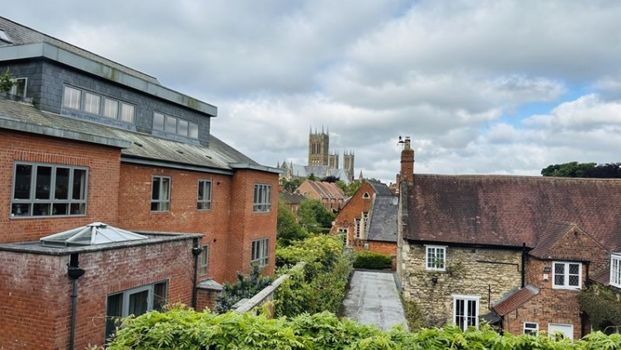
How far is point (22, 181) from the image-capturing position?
9.72 meters

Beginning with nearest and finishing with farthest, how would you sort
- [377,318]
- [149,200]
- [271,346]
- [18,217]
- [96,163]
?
[271,346], [18,217], [96,163], [149,200], [377,318]

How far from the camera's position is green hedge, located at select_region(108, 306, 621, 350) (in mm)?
6660

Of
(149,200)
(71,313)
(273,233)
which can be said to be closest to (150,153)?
(149,200)

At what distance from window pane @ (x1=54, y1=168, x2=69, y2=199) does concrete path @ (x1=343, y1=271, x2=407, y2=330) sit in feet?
37.0

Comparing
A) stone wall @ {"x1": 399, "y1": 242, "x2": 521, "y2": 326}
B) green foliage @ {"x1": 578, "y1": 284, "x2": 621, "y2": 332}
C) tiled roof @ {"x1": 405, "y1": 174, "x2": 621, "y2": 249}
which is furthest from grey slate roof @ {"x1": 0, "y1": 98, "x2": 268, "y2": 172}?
green foliage @ {"x1": 578, "y1": 284, "x2": 621, "y2": 332}

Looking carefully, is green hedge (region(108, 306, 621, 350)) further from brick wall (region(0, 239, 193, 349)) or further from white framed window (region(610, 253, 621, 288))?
white framed window (region(610, 253, 621, 288))

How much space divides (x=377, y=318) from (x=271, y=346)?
13.4 m

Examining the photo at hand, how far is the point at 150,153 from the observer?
47.3 ft

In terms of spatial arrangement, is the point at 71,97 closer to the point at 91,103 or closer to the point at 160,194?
the point at 91,103

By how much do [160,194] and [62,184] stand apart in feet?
14.8

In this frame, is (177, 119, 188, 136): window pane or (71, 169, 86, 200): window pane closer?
(71, 169, 86, 200): window pane

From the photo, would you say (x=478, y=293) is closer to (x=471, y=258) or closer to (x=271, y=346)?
(x=471, y=258)

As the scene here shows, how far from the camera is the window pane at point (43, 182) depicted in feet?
33.1

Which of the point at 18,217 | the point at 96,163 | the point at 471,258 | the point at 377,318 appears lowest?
the point at 377,318
